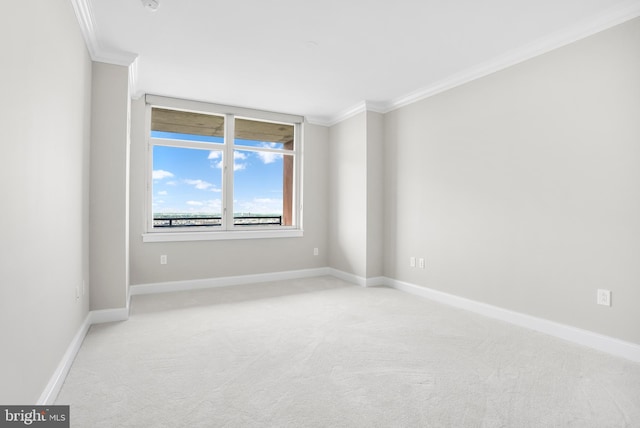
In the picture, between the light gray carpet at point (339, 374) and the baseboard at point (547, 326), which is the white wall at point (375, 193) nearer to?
the baseboard at point (547, 326)

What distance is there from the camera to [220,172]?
4.92 m

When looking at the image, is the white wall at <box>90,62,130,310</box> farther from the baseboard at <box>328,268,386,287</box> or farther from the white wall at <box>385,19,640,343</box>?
the white wall at <box>385,19,640,343</box>

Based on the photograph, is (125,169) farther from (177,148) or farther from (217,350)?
(217,350)

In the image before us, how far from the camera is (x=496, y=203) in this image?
11.0 ft

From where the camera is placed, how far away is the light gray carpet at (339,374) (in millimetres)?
1745

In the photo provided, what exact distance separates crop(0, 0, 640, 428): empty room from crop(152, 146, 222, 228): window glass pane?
3cm

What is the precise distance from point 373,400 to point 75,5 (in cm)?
328

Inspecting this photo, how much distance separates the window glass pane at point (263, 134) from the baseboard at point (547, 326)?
307 centimetres

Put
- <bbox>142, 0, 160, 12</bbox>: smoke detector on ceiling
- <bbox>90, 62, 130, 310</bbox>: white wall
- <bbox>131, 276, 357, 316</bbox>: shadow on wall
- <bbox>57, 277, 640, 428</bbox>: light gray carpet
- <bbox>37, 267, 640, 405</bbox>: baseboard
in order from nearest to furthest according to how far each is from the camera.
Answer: <bbox>57, 277, 640, 428</bbox>: light gray carpet < <bbox>37, 267, 640, 405</bbox>: baseboard < <bbox>142, 0, 160, 12</bbox>: smoke detector on ceiling < <bbox>90, 62, 130, 310</bbox>: white wall < <bbox>131, 276, 357, 316</bbox>: shadow on wall

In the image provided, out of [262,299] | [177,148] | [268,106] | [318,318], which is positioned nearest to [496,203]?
[318,318]

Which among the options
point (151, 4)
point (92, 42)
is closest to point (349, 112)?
point (151, 4)

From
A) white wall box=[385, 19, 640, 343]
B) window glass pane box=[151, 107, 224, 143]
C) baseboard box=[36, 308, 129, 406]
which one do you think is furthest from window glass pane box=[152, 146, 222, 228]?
white wall box=[385, 19, 640, 343]

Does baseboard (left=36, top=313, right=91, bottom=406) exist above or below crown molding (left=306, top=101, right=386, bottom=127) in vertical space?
below

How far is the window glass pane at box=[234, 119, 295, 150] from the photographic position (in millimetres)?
5098
